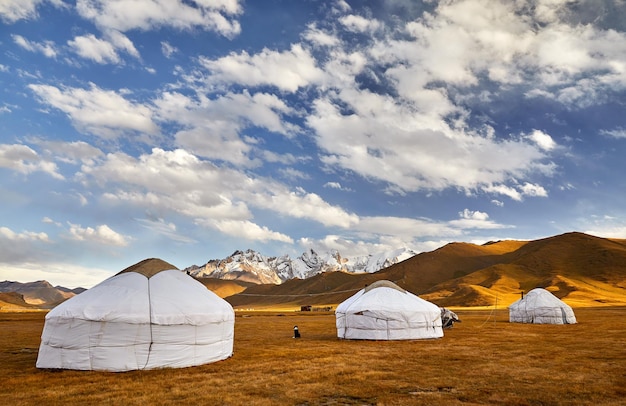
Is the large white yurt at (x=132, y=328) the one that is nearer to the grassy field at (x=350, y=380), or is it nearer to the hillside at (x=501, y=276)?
the grassy field at (x=350, y=380)

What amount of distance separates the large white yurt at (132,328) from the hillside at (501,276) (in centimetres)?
6932

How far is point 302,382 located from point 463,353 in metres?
7.80

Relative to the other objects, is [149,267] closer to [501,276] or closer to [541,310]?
[541,310]

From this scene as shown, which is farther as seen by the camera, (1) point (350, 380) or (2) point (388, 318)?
(2) point (388, 318)

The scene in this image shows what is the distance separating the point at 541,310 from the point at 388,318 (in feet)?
63.4

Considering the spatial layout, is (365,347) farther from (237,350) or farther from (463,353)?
(237,350)

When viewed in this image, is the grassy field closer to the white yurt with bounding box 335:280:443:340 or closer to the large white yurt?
the large white yurt

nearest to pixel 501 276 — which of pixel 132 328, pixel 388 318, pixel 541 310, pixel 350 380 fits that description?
pixel 541 310

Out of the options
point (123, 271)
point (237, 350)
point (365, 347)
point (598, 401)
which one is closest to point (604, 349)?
point (365, 347)

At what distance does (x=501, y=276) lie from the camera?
10188 centimetres

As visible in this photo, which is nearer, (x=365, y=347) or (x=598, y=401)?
(x=598, y=401)

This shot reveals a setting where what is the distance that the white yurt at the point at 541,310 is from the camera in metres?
32.7

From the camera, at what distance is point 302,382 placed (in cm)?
1015

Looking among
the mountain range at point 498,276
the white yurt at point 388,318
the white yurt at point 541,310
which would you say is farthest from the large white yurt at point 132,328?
the mountain range at point 498,276
